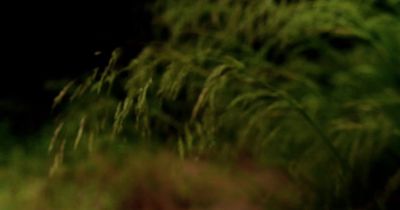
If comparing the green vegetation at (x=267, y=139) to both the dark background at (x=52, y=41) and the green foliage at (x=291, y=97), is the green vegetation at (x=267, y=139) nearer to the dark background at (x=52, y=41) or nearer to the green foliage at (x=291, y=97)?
the green foliage at (x=291, y=97)

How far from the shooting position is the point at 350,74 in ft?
8.82

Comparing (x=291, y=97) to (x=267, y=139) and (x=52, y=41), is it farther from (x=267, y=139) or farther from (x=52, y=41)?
(x=52, y=41)

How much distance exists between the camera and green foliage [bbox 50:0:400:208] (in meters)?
2.26

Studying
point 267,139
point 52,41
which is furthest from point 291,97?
point 52,41

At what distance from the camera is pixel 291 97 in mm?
2088

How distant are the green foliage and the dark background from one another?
0.99 feet

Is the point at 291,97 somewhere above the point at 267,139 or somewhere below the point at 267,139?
above

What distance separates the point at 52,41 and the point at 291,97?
1.62 meters

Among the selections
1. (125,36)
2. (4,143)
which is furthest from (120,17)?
(4,143)

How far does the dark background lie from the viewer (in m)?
3.33

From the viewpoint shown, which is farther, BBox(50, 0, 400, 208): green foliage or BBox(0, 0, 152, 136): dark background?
BBox(0, 0, 152, 136): dark background

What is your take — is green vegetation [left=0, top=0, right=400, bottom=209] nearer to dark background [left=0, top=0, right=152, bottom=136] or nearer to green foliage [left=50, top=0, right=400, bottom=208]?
green foliage [left=50, top=0, right=400, bottom=208]

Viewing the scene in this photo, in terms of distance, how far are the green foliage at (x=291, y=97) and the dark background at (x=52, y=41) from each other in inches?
11.9

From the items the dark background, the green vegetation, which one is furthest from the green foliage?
the dark background
